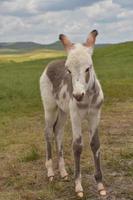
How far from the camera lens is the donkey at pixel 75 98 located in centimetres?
647

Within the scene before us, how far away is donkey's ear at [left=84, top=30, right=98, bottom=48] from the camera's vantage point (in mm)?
6762

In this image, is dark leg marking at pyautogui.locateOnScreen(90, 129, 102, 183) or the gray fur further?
the gray fur

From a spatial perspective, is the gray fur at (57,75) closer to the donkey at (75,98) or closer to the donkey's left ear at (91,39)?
the donkey at (75,98)

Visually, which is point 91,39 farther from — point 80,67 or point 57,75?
point 57,75

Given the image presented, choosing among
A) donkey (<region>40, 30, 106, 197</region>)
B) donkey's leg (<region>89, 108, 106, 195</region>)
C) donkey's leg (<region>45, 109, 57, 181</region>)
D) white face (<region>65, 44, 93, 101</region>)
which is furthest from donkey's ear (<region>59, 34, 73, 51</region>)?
donkey's leg (<region>45, 109, 57, 181</region>)

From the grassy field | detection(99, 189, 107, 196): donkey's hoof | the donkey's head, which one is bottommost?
the grassy field

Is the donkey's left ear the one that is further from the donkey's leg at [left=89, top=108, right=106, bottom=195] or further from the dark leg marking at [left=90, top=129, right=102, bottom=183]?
the dark leg marking at [left=90, top=129, right=102, bottom=183]

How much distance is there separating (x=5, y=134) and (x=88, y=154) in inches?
151

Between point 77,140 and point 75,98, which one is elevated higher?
point 75,98

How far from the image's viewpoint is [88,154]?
10320mm

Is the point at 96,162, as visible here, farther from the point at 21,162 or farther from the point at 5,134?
the point at 5,134

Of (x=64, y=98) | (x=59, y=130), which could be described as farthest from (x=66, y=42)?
(x=59, y=130)

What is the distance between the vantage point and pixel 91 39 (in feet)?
22.2

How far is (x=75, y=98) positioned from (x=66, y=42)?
96 centimetres
